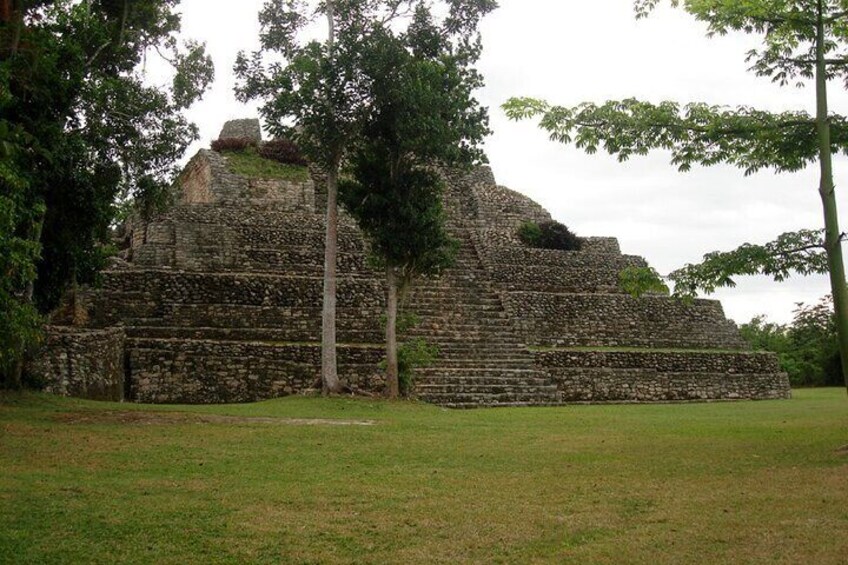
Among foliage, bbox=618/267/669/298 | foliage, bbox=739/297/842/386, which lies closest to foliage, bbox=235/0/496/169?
foliage, bbox=618/267/669/298

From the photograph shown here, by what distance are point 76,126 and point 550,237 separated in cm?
1817

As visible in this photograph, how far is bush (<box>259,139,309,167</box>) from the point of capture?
30.4 m

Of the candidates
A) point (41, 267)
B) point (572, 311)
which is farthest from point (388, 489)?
point (572, 311)

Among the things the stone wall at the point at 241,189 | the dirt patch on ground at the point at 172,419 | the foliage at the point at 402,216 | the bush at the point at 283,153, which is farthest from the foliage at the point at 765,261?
the bush at the point at 283,153

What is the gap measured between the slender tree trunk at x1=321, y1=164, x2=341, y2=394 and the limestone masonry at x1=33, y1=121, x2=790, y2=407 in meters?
0.97

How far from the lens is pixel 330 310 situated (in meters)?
17.9

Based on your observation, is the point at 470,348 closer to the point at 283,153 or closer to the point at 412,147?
the point at 412,147

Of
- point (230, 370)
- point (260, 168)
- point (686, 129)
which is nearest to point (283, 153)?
point (260, 168)

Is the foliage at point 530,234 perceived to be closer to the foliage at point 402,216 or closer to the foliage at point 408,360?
the foliage at point 402,216

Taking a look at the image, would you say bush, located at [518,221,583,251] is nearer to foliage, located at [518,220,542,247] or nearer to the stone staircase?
foliage, located at [518,220,542,247]

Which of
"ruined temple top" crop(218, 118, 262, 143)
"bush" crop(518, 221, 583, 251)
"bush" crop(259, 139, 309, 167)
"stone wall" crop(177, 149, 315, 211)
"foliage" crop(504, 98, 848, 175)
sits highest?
"ruined temple top" crop(218, 118, 262, 143)

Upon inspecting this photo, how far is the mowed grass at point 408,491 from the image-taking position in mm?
5680

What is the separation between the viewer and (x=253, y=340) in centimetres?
1938

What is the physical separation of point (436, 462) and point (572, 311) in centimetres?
1485
